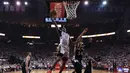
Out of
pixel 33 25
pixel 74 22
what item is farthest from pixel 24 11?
pixel 74 22

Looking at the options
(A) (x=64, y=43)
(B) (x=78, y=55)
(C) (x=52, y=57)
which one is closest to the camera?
(A) (x=64, y=43)

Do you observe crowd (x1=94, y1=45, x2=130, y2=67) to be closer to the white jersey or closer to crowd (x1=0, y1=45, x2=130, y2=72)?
crowd (x1=0, y1=45, x2=130, y2=72)

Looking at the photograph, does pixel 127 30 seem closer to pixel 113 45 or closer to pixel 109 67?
pixel 113 45

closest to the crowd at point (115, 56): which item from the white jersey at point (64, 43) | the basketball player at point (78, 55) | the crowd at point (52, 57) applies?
the crowd at point (52, 57)

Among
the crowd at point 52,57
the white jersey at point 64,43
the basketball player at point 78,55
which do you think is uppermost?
the white jersey at point 64,43

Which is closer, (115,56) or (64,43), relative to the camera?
(64,43)

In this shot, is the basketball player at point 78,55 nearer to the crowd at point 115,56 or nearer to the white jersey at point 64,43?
the white jersey at point 64,43

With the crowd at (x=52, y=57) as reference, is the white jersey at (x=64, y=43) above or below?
above

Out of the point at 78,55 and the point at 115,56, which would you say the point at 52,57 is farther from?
the point at 78,55

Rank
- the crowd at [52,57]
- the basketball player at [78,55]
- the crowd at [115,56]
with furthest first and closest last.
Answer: the crowd at [52,57], the crowd at [115,56], the basketball player at [78,55]

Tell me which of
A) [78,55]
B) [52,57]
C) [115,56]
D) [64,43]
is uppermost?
[64,43]

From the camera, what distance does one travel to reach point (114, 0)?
146ft

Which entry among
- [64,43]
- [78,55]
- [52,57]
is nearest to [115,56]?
[52,57]

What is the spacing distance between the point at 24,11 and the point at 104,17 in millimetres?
15162
